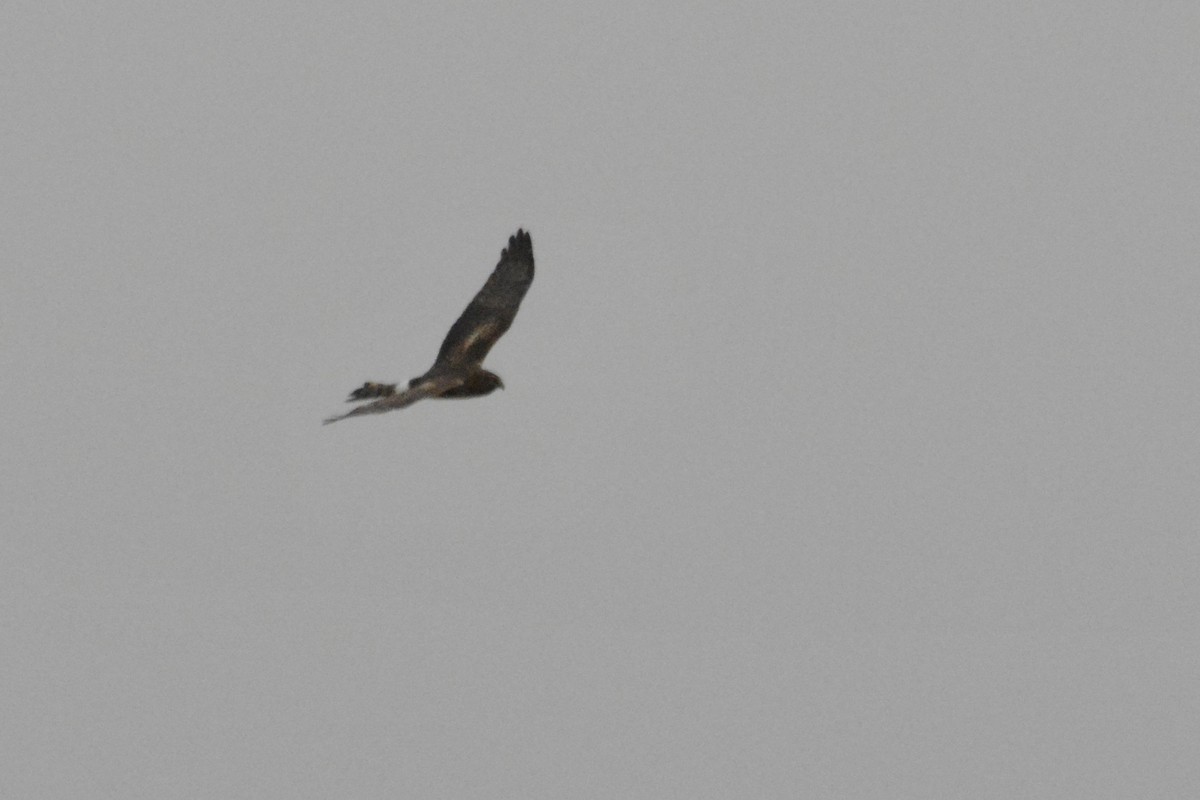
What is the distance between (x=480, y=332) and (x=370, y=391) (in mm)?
3136

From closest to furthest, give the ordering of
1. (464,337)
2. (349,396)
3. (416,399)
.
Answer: (416,399) → (349,396) → (464,337)

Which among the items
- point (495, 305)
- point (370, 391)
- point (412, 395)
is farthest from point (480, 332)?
point (412, 395)

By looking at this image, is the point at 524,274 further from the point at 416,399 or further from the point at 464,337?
the point at 416,399

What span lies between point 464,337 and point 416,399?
684 cm

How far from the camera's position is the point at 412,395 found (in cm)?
2827

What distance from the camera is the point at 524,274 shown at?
35.3m

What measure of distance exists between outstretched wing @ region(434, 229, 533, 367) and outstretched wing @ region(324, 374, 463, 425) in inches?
67.9

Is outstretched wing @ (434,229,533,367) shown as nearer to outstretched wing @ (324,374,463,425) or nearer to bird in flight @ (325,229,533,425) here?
bird in flight @ (325,229,533,425)

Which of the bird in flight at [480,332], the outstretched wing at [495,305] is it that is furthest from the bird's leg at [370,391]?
the outstretched wing at [495,305]

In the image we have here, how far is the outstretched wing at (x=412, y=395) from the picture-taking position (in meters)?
25.8

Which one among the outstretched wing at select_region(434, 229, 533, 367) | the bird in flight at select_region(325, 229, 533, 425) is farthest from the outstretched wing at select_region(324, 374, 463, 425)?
the outstretched wing at select_region(434, 229, 533, 367)

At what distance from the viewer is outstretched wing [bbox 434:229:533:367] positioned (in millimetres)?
34656

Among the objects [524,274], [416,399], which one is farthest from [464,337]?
[416,399]

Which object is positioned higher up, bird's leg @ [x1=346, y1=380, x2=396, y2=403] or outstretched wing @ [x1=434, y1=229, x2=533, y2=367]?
outstretched wing @ [x1=434, y1=229, x2=533, y2=367]
